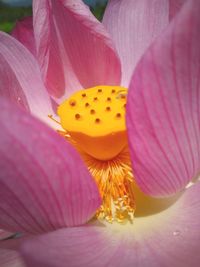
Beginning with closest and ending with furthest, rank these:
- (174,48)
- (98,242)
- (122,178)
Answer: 1. (174,48)
2. (98,242)
3. (122,178)

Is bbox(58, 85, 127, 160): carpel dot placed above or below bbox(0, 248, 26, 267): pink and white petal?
above

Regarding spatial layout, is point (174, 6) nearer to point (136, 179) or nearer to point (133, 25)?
point (133, 25)

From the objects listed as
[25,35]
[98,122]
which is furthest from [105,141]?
[25,35]

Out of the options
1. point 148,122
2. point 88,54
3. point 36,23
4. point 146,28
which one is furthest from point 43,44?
point 148,122

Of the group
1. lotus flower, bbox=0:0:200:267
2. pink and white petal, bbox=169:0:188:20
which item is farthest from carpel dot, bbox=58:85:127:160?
pink and white petal, bbox=169:0:188:20

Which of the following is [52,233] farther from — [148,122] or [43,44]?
[43,44]

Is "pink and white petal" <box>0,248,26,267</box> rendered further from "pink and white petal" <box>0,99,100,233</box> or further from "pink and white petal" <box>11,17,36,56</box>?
"pink and white petal" <box>11,17,36,56</box>
